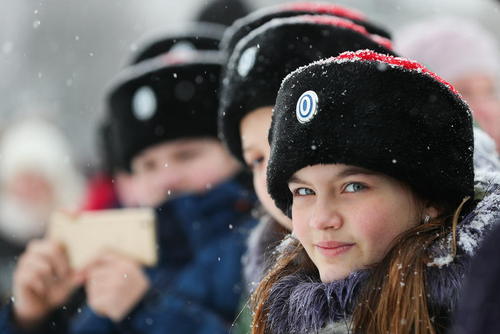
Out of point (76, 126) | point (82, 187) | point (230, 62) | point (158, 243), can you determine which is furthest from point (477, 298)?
point (76, 126)

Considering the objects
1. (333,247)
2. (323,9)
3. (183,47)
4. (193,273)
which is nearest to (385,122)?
(333,247)

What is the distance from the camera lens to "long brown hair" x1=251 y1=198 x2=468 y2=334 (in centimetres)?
104

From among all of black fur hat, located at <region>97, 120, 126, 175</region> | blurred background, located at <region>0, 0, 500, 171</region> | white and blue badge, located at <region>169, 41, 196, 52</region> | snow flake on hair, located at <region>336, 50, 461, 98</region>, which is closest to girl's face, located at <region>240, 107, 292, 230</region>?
snow flake on hair, located at <region>336, 50, 461, 98</region>

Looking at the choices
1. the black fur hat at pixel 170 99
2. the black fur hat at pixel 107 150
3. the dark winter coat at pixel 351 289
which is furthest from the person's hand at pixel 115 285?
the dark winter coat at pixel 351 289

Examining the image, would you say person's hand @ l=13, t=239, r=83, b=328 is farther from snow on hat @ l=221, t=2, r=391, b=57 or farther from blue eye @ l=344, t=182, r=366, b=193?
blue eye @ l=344, t=182, r=366, b=193

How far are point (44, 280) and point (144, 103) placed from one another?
0.61 meters

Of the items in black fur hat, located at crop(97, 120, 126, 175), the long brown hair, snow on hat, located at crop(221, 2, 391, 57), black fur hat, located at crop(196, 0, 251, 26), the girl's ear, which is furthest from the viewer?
black fur hat, located at crop(196, 0, 251, 26)

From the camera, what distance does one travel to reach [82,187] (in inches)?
170

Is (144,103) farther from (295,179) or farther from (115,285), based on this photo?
(295,179)

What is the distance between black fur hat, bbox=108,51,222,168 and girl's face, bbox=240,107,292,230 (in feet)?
2.94

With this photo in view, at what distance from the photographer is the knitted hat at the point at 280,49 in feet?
4.49

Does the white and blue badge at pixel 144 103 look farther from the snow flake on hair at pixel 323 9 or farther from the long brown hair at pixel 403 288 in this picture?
the long brown hair at pixel 403 288

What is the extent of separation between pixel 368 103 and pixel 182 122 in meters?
1.37

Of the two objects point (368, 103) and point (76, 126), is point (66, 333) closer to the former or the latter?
point (368, 103)
